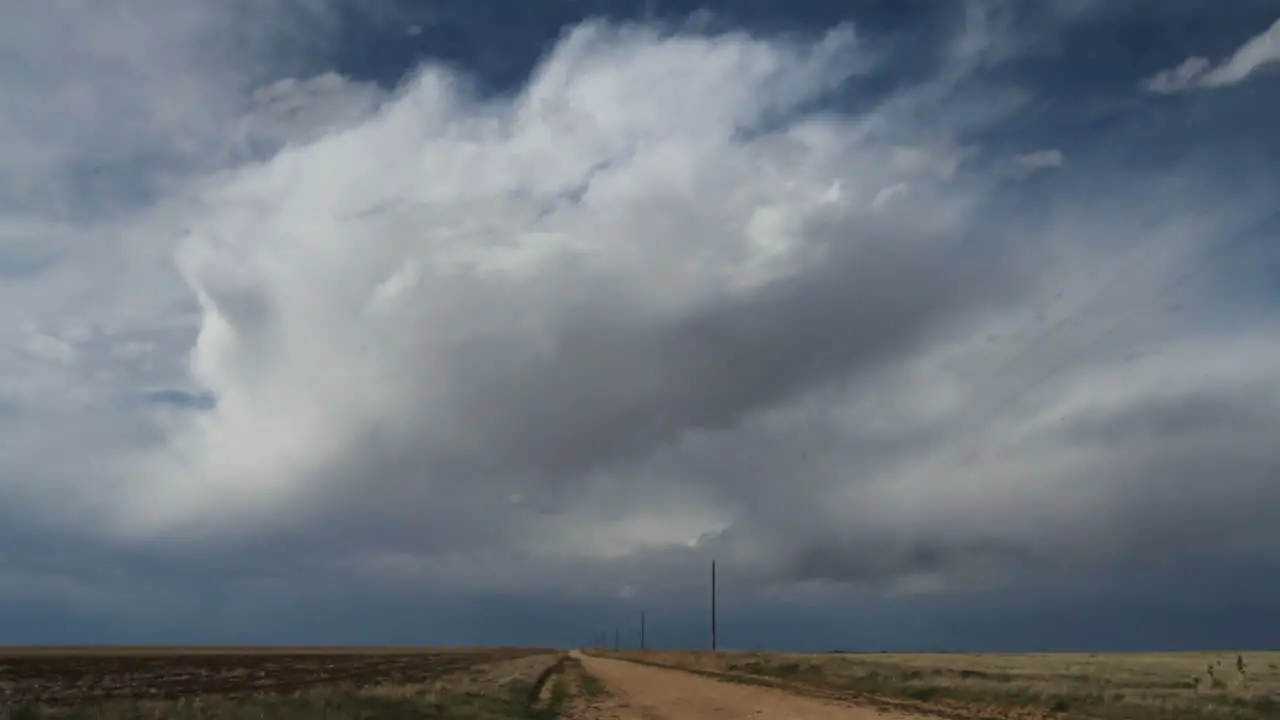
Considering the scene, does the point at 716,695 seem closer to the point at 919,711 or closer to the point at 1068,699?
the point at 919,711

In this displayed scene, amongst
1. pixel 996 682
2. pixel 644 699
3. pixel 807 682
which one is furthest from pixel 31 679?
pixel 996 682

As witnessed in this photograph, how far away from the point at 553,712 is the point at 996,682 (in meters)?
22.5

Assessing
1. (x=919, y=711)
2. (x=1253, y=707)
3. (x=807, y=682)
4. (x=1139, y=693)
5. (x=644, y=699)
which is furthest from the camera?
(x=807, y=682)

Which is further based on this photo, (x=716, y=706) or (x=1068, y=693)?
(x=1068, y=693)

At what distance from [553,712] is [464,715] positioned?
4584mm

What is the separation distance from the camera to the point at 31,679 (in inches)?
2562

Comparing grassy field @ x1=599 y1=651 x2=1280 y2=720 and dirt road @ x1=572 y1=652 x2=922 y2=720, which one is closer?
dirt road @ x1=572 y1=652 x2=922 y2=720

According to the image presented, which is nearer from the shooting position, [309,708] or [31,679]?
[309,708]

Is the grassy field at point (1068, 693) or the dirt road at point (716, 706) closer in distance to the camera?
the dirt road at point (716, 706)

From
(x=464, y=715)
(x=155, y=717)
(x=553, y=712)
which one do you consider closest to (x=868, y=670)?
(x=553, y=712)

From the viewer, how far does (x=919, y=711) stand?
37.1 m

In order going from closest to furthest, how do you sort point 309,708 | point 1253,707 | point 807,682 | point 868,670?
point 309,708 → point 1253,707 → point 807,682 → point 868,670

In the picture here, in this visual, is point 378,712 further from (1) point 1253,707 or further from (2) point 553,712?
(1) point 1253,707

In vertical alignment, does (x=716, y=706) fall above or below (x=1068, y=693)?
below
